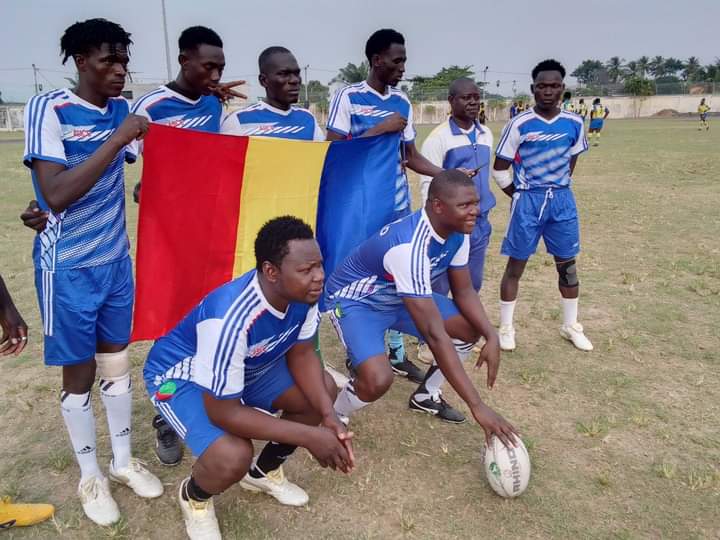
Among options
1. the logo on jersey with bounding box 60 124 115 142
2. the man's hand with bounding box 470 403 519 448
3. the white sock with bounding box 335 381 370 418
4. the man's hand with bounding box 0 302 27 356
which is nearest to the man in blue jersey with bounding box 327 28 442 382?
the white sock with bounding box 335 381 370 418

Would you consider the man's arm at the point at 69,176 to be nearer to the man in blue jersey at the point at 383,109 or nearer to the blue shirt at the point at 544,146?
the man in blue jersey at the point at 383,109

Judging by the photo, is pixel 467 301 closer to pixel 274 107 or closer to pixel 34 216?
pixel 274 107

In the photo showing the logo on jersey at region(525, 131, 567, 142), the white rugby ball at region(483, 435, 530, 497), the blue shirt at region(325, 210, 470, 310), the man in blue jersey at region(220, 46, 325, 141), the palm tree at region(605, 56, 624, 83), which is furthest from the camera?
the palm tree at region(605, 56, 624, 83)

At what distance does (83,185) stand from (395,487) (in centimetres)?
243

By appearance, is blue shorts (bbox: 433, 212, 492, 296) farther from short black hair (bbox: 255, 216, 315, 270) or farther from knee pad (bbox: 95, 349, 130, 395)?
knee pad (bbox: 95, 349, 130, 395)

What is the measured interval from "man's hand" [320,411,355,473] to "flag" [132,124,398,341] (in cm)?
148

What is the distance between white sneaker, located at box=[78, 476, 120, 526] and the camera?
A: 3.12 metres

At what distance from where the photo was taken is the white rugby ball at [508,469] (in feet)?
10.5

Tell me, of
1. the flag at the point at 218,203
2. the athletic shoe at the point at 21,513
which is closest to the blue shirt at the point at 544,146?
the flag at the point at 218,203

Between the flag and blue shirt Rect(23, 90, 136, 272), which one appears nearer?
blue shirt Rect(23, 90, 136, 272)

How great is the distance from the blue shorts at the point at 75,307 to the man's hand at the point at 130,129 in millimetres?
708

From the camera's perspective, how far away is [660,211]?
1094cm

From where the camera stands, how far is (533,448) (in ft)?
12.4

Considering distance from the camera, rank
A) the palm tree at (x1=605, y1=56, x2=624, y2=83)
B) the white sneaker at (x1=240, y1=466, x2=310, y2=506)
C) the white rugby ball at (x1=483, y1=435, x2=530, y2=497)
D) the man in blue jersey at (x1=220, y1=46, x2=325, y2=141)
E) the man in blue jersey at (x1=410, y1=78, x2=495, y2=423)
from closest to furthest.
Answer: the white rugby ball at (x1=483, y1=435, x2=530, y2=497) → the white sneaker at (x1=240, y1=466, x2=310, y2=506) → the man in blue jersey at (x1=220, y1=46, x2=325, y2=141) → the man in blue jersey at (x1=410, y1=78, x2=495, y2=423) → the palm tree at (x1=605, y1=56, x2=624, y2=83)
